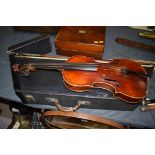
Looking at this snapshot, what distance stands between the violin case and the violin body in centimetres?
5

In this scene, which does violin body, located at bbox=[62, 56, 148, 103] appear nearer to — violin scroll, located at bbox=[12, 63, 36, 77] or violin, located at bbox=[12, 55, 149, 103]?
violin, located at bbox=[12, 55, 149, 103]

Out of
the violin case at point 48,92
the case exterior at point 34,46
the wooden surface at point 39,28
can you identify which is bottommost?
the violin case at point 48,92

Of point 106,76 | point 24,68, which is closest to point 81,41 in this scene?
point 106,76

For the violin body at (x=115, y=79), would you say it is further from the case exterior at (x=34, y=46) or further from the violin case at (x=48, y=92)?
the case exterior at (x=34, y=46)

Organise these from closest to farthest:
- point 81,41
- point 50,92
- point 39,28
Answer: point 50,92
point 81,41
point 39,28

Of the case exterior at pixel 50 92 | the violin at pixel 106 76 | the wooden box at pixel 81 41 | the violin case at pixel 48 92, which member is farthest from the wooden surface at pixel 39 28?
the violin at pixel 106 76

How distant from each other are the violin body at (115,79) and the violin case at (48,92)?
0.05 metres

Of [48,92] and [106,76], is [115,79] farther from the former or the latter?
[48,92]

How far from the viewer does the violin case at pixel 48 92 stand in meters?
1.19

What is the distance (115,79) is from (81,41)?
39 cm

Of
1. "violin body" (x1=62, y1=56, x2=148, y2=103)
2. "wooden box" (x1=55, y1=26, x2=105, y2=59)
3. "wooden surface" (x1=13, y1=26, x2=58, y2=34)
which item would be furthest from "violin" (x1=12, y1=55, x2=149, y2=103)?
"wooden surface" (x1=13, y1=26, x2=58, y2=34)

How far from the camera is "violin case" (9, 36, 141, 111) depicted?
1.19 m

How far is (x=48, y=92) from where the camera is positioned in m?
1.19

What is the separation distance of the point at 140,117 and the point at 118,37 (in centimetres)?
75
